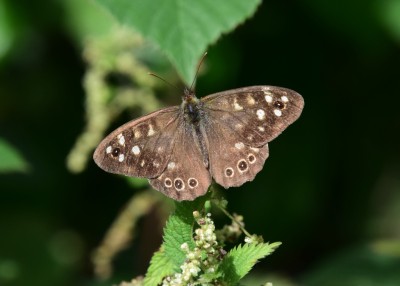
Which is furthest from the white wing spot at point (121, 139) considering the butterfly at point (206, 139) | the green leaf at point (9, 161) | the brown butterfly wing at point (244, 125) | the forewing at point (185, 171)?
the green leaf at point (9, 161)

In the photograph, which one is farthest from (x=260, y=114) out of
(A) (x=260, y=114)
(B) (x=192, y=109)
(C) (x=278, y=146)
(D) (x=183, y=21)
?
(C) (x=278, y=146)

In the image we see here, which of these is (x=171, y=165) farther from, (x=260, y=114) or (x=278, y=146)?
(x=278, y=146)

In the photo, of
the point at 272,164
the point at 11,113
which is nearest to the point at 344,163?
the point at 272,164

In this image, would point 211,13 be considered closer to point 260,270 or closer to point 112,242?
point 112,242

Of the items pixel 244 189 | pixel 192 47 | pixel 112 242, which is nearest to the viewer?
pixel 192 47

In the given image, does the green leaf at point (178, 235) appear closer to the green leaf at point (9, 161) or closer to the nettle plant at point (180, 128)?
the nettle plant at point (180, 128)

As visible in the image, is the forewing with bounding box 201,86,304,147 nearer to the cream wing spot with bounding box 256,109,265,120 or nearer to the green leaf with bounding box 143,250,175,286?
the cream wing spot with bounding box 256,109,265,120
